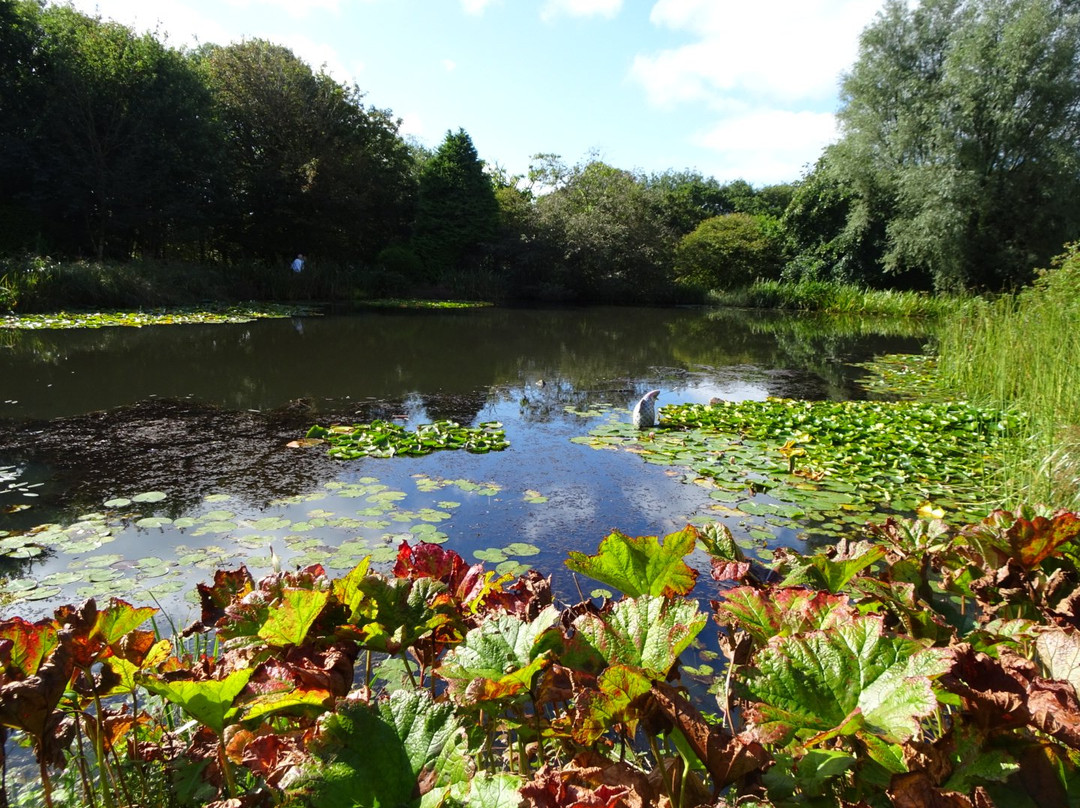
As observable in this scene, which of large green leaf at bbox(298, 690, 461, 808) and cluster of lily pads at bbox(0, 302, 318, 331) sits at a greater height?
large green leaf at bbox(298, 690, 461, 808)

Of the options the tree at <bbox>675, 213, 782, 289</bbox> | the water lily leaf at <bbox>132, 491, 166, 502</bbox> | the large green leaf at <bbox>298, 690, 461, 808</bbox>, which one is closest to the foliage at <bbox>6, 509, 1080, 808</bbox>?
the large green leaf at <bbox>298, 690, 461, 808</bbox>

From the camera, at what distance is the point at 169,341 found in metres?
10.6

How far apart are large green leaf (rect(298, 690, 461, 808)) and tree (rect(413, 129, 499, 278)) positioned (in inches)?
1003

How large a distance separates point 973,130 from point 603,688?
23259 mm

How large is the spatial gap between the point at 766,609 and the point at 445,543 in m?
2.57

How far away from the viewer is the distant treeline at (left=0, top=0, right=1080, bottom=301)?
57.9ft

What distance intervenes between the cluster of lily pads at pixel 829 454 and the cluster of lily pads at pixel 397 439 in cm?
87

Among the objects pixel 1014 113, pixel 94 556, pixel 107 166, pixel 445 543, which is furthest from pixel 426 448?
pixel 1014 113

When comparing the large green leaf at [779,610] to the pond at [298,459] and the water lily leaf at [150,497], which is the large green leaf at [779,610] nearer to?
the pond at [298,459]

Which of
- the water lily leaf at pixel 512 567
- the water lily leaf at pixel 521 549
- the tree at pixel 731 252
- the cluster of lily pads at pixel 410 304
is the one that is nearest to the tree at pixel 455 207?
the cluster of lily pads at pixel 410 304

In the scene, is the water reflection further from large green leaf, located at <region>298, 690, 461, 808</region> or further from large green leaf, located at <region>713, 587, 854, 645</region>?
large green leaf, located at <region>298, 690, 461, 808</region>

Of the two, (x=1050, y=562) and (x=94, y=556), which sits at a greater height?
(x=1050, y=562)

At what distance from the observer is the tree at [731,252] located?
28531 millimetres

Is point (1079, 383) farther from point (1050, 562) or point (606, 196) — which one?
point (606, 196)
